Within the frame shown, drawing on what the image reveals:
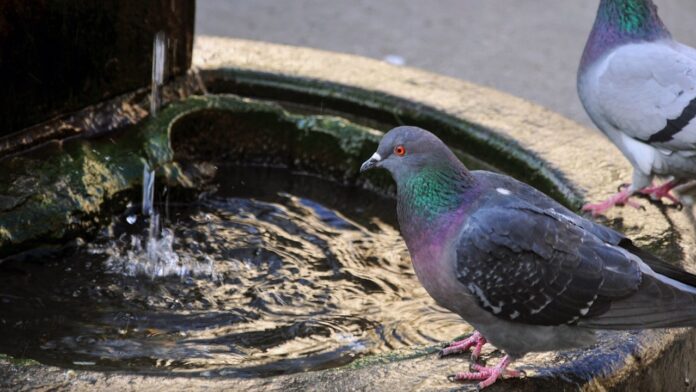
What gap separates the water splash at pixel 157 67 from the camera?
414 centimetres

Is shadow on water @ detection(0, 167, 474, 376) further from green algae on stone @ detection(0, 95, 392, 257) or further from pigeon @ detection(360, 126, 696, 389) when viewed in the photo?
pigeon @ detection(360, 126, 696, 389)

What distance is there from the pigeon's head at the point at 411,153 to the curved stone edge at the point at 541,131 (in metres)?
0.60

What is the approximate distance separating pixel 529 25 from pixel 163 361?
526 centimetres

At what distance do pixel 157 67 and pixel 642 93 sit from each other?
6.03ft

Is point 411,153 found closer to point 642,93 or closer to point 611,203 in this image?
point 611,203

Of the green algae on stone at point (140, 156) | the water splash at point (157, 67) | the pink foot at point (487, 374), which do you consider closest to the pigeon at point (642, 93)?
the green algae on stone at point (140, 156)

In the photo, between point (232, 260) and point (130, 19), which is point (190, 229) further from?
point (130, 19)

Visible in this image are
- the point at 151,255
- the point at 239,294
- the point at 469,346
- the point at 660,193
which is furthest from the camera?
the point at 660,193

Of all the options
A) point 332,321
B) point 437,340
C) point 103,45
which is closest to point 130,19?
point 103,45

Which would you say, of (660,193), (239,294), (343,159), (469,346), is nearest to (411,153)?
(469,346)

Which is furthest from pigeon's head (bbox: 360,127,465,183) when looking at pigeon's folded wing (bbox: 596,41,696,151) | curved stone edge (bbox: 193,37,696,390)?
pigeon's folded wing (bbox: 596,41,696,151)

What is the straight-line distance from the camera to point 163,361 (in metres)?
3.05

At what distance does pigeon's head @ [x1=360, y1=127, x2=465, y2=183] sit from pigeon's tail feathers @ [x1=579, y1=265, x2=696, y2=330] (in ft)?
1.73

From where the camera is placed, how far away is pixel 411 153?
2760 mm
